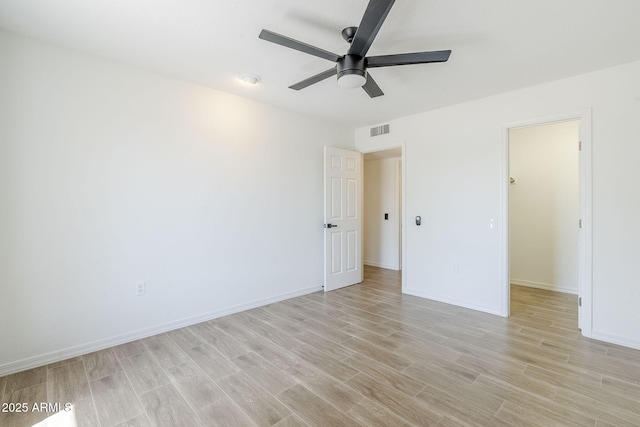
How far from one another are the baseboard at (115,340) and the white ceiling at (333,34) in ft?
8.25

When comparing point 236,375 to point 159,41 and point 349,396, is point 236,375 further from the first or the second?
point 159,41

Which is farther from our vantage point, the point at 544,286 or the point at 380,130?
the point at 380,130

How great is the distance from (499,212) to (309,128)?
2683 millimetres

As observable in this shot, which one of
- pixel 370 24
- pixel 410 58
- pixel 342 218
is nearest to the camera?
pixel 370 24

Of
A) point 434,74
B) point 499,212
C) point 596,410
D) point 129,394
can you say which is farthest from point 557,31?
point 129,394

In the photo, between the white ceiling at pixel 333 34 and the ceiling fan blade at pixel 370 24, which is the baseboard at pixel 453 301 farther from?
the ceiling fan blade at pixel 370 24

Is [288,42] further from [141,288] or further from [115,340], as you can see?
[115,340]

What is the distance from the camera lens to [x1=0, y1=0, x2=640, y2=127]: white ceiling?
6.19ft

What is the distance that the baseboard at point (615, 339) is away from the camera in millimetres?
2571

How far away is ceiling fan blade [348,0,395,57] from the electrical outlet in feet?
9.00

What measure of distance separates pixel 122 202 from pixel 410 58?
2.70m

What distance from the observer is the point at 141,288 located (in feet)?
9.14

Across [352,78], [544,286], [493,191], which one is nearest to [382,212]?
[493,191]

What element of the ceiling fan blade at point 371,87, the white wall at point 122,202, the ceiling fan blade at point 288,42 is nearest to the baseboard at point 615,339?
the ceiling fan blade at point 371,87
